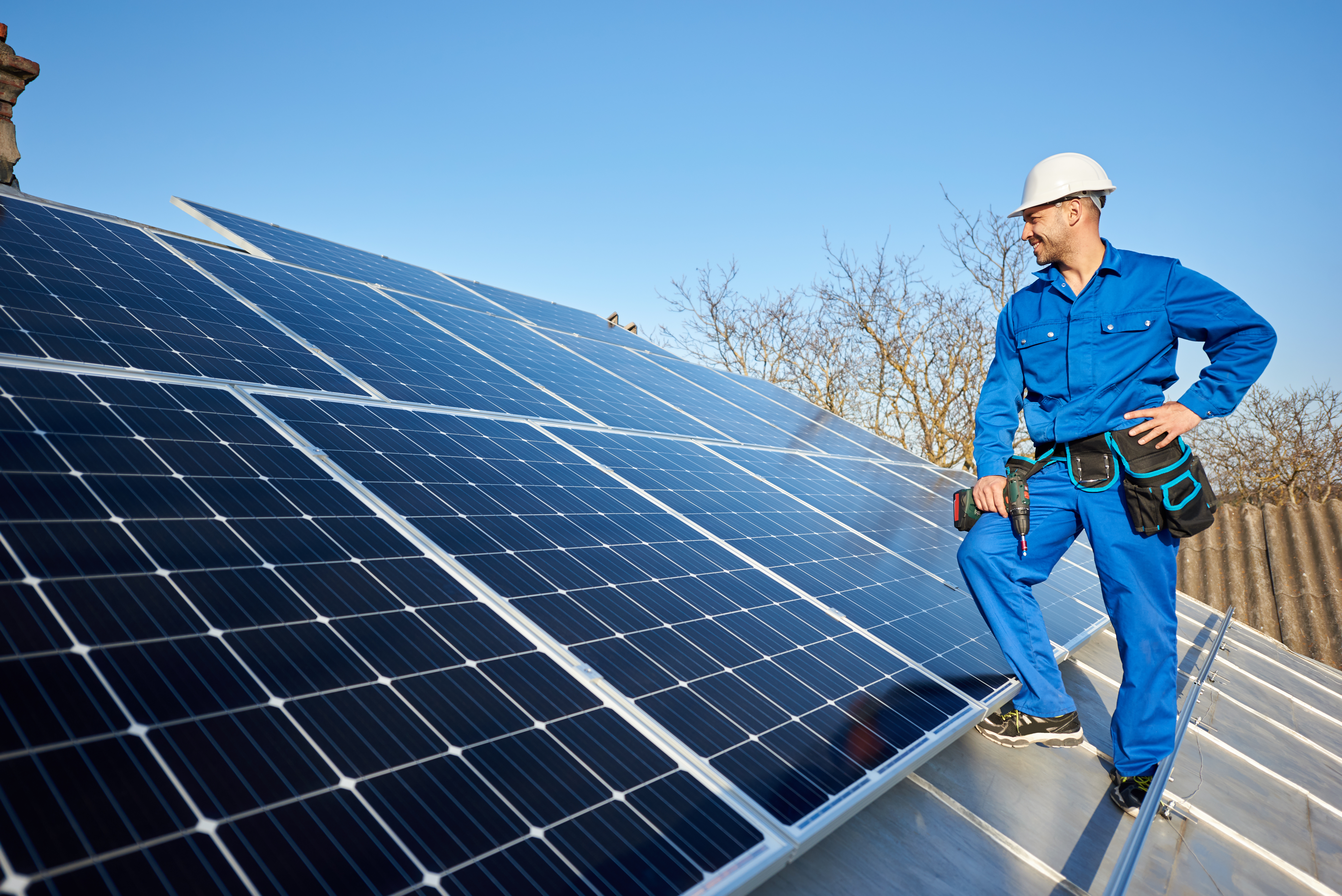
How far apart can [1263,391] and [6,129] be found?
4345 cm

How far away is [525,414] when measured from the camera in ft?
20.7

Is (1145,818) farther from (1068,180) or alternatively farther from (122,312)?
(122,312)

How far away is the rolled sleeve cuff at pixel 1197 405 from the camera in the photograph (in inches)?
161

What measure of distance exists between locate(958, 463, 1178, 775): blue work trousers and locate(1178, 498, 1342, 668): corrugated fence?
9.53 m

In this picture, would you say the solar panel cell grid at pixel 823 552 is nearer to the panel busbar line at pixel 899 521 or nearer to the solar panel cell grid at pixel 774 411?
the panel busbar line at pixel 899 521

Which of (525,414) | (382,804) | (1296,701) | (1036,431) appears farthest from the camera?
(1296,701)

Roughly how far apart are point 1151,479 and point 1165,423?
1.05ft

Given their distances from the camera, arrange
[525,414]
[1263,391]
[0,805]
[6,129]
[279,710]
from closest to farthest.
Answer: [0,805], [279,710], [525,414], [6,129], [1263,391]

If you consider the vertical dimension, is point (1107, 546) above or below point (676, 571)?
above

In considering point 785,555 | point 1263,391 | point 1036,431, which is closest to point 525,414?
point 785,555

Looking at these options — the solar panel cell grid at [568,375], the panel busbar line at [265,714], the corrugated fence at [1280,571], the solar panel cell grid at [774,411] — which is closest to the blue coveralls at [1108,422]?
the panel busbar line at [265,714]

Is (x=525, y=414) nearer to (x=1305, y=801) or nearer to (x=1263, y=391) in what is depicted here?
(x=1305, y=801)

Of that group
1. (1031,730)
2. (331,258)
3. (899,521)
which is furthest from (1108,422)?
(331,258)

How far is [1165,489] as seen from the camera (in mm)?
3955
